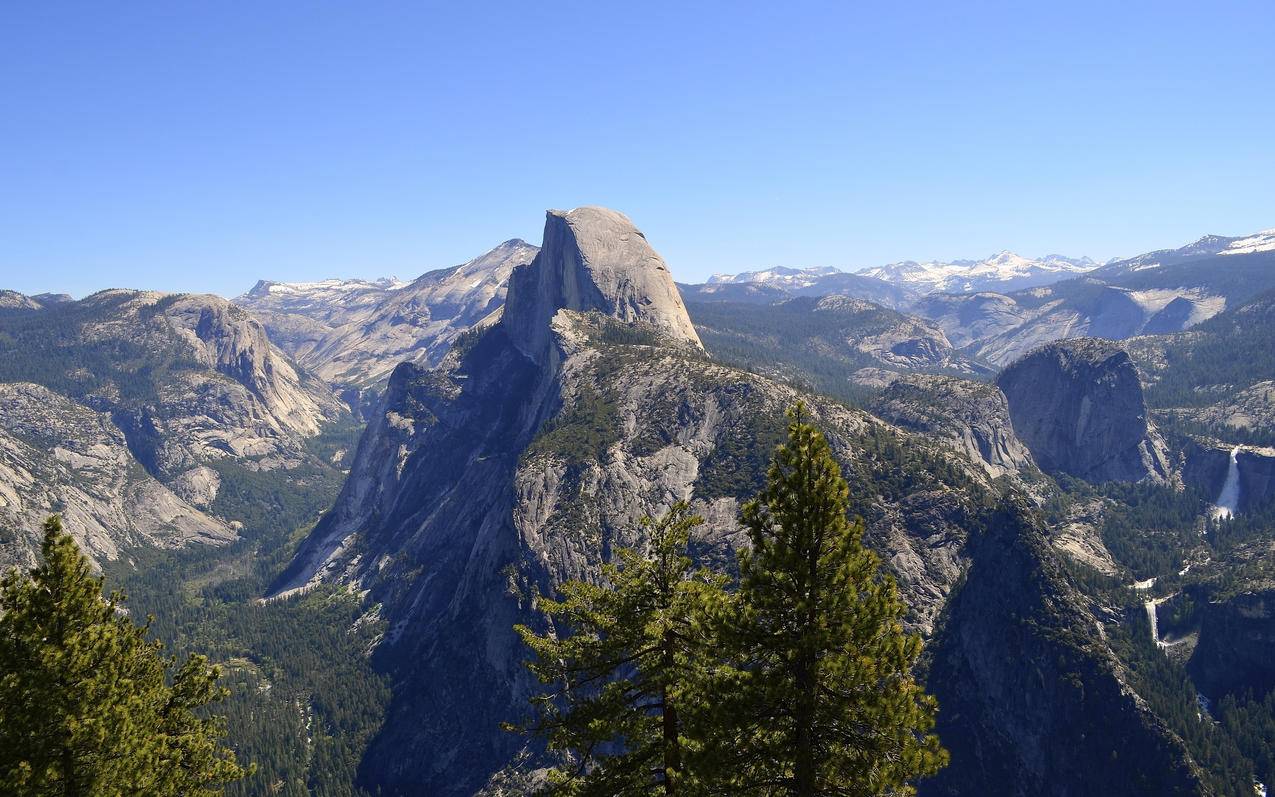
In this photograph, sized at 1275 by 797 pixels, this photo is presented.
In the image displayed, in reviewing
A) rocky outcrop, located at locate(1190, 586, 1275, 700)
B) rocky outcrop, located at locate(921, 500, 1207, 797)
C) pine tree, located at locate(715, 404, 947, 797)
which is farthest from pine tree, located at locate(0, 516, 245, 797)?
rocky outcrop, located at locate(1190, 586, 1275, 700)

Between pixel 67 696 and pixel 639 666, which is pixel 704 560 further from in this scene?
pixel 67 696

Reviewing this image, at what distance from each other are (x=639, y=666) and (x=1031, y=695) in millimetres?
113009

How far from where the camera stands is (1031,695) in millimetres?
111375

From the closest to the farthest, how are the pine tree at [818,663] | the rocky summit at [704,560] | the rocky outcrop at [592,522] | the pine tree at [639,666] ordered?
the pine tree at [818,663] < the pine tree at [639,666] < the rocky summit at [704,560] < the rocky outcrop at [592,522]

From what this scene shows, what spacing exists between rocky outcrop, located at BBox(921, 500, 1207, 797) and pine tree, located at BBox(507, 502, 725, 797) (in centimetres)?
10770

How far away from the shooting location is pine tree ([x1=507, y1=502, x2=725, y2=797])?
72.8 feet

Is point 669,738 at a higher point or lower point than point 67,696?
lower

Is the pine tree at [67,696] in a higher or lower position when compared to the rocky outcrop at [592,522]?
higher

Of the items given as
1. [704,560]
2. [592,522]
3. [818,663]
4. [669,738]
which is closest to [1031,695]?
[704,560]

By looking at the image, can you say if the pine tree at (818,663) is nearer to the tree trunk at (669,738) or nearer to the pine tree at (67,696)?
the tree trunk at (669,738)

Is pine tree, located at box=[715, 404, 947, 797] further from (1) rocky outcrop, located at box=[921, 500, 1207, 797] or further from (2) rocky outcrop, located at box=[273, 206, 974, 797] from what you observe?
(2) rocky outcrop, located at box=[273, 206, 974, 797]

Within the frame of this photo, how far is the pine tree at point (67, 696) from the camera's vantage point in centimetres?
2327

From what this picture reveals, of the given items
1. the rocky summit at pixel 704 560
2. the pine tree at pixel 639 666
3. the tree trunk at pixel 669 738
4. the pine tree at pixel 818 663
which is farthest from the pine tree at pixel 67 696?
the rocky summit at pixel 704 560

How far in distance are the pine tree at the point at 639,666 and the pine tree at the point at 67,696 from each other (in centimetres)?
1433
